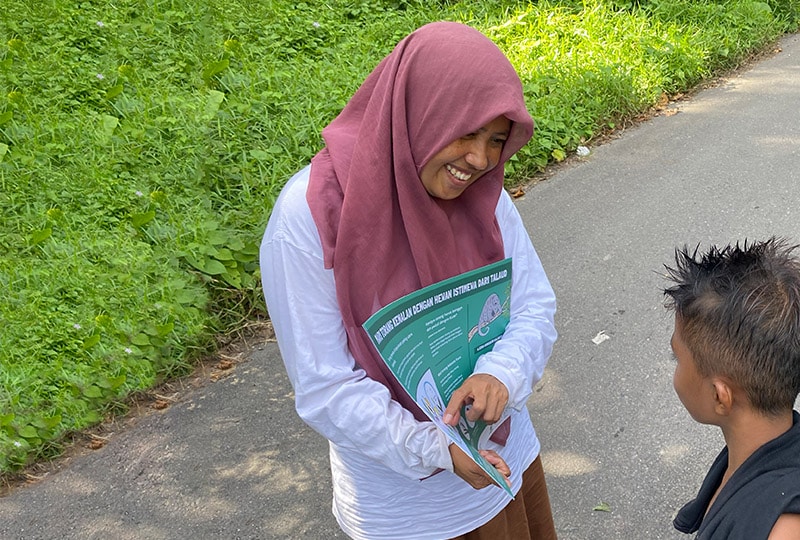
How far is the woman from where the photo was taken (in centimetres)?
162

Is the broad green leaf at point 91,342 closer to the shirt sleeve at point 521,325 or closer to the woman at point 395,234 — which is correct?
the woman at point 395,234

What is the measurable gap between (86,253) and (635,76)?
4.02 metres

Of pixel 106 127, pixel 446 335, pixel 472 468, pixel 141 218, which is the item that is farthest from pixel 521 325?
pixel 106 127

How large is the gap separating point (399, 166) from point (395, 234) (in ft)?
0.46

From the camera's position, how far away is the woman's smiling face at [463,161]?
1.67 metres

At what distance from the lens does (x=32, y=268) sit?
398 centimetres

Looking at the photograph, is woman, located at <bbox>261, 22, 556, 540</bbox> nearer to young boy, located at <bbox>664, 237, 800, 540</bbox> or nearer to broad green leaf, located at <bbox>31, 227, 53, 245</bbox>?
young boy, located at <bbox>664, 237, 800, 540</bbox>

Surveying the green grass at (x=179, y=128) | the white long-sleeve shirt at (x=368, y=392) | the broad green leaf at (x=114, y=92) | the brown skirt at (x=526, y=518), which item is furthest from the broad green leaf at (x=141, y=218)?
the brown skirt at (x=526, y=518)

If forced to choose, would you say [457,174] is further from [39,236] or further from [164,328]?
[39,236]

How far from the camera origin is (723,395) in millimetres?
1552

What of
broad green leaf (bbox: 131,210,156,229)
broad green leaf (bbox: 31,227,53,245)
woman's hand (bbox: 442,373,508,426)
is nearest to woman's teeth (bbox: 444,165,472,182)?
woman's hand (bbox: 442,373,508,426)

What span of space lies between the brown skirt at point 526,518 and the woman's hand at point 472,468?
26 centimetres

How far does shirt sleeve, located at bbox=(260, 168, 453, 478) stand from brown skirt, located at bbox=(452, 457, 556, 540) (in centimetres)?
33

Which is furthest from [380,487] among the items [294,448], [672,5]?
[672,5]
